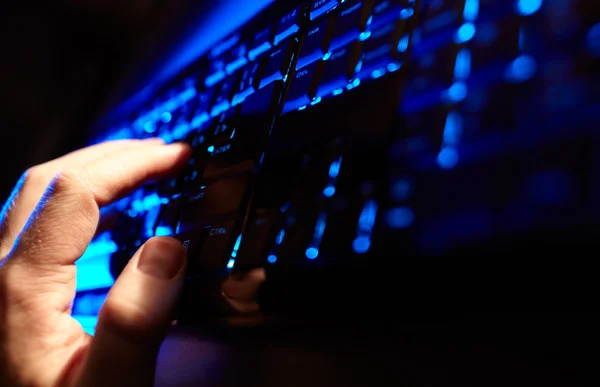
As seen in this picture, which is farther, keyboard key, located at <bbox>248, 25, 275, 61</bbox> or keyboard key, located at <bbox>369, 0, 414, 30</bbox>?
keyboard key, located at <bbox>248, 25, 275, 61</bbox>

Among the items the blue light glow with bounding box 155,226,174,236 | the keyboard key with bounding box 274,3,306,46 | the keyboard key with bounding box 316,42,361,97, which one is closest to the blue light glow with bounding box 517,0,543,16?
the keyboard key with bounding box 316,42,361,97

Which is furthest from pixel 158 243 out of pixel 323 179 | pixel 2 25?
pixel 2 25

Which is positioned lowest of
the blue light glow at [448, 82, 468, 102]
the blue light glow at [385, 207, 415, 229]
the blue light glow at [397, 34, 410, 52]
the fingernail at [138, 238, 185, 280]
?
the fingernail at [138, 238, 185, 280]

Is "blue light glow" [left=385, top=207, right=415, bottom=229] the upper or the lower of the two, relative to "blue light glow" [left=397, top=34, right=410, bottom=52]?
lower

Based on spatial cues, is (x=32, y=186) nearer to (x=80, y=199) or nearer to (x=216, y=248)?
(x=80, y=199)

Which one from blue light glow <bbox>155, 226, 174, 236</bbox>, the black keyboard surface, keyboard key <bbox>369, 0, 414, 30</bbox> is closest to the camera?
the black keyboard surface

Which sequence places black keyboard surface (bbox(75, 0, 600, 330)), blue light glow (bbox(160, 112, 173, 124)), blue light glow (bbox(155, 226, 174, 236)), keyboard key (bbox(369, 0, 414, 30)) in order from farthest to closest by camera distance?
blue light glow (bbox(160, 112, 173, 124)) < blue light glow (bbox(155, 226, 174, 236)) < keyboard key (bbox(369, 0, 414, 30)) < black keyboard surface (bbox(75, 0, 600, 330))

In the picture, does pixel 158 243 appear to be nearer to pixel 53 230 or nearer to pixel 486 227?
pixel 53 230

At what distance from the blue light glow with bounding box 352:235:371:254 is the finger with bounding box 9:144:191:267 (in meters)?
0.28

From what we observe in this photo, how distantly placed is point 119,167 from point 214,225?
169 millimetres

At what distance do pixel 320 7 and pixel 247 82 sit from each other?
103 millimetres

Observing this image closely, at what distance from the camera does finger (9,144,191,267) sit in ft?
1.27

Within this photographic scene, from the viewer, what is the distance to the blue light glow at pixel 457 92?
0.81ft

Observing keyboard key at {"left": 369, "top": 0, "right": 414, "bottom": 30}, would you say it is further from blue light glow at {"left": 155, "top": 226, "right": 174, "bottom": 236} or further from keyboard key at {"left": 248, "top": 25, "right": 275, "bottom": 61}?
blue light glow at {"left": 155, "top": 226, "right": 174, "bottom": 236}
